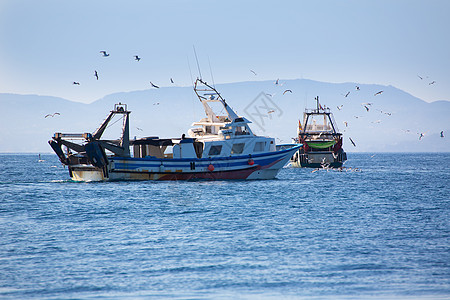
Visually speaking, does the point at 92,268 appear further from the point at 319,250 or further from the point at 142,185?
the point at 142,185

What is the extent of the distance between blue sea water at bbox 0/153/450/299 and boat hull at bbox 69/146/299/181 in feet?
18.8

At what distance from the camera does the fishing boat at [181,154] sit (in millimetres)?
42375

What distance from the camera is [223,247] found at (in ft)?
65.8

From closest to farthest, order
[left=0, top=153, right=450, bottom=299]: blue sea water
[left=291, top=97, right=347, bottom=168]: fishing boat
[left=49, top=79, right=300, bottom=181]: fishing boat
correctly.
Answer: [left=0, top=153, right=450, bottom=299]: blue sea water, [left=49, top=79, right=300, bottom=181]: fishing boat, [left=291, top=97, right=347, bottom=168]: fishing boat

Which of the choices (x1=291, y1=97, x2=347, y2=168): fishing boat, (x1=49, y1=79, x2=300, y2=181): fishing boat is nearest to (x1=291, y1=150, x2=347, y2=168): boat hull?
(x1=291, y1=97, x2=347, y2=168): fishing boat

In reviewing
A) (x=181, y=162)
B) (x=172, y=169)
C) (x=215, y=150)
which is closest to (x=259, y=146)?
(x=215, y=150)

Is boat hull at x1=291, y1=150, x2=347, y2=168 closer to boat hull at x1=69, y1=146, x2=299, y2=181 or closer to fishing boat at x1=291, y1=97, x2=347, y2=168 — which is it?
fishing boat at x1=291, y1=97, x2=347, y2=168

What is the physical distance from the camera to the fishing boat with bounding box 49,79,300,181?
4238 cm

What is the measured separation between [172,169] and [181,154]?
145 centimetres

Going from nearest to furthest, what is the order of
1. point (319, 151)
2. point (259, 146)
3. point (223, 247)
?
point (223, 247) → point (259, 146) → point (319, 151)

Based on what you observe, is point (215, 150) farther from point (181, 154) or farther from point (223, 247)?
point (223, 247)

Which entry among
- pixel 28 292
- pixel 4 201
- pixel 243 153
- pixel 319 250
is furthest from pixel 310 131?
pixel 28 292

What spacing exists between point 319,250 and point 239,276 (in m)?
4.64

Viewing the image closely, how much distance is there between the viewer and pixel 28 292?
14.6 m
